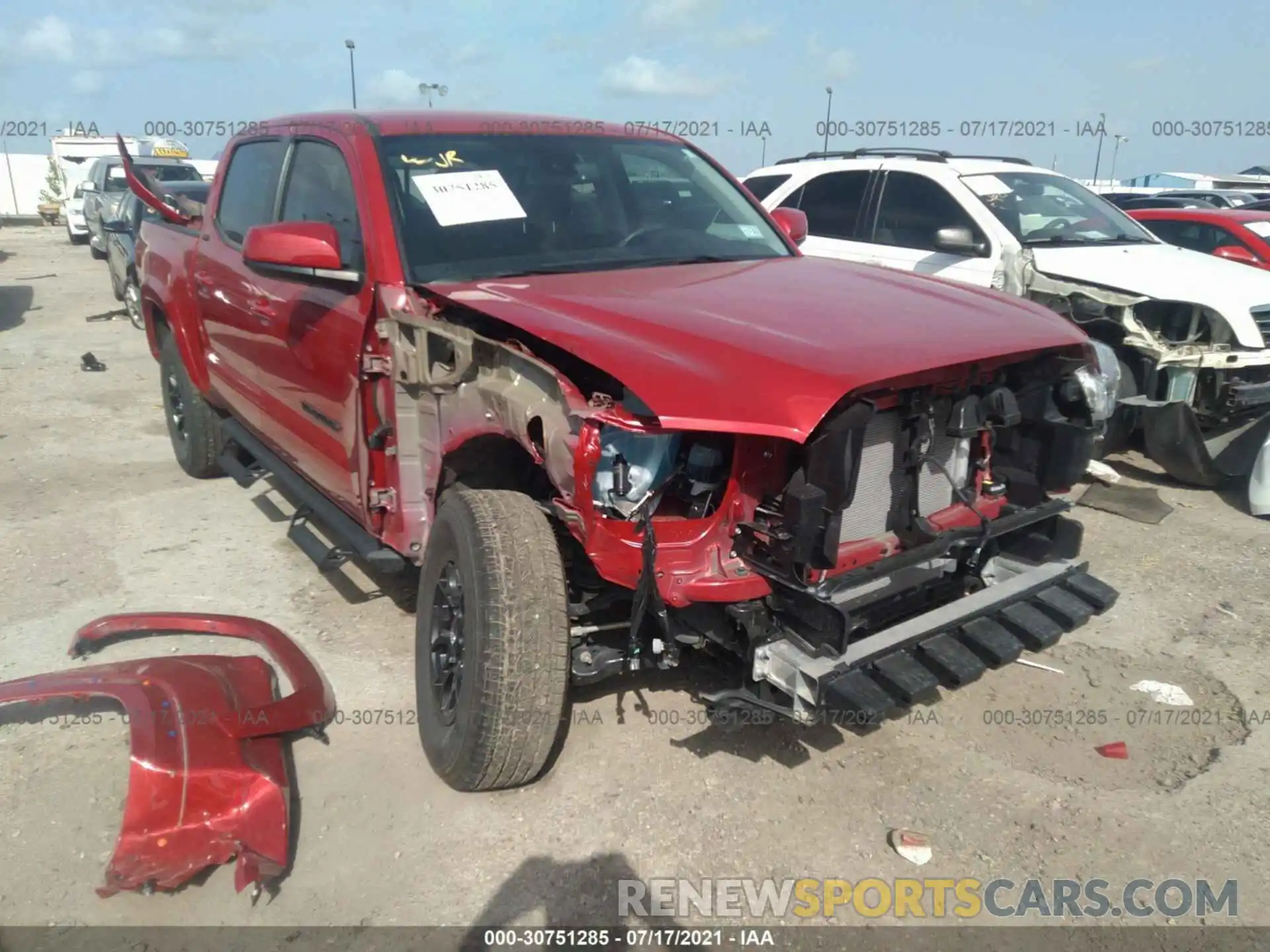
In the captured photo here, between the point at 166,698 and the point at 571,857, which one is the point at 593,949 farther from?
the point at 166,698

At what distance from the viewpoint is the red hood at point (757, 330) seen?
2252mm

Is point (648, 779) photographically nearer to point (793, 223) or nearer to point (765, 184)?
point (793, 223)

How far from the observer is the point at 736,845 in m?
2.75

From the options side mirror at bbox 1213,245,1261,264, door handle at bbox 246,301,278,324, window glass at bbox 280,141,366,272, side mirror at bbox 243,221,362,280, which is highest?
window glass at bbox 280,141,366,272

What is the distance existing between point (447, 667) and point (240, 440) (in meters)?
2.60

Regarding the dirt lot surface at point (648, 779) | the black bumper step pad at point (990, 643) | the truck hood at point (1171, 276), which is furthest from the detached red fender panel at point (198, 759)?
the truck hood at point (1171, 276)

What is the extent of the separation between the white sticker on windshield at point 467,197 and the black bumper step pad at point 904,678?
2.02 meters

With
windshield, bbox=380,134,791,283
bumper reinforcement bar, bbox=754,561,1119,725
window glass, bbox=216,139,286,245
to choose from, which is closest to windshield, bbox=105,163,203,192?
window glass, bbox=216,139,286,245

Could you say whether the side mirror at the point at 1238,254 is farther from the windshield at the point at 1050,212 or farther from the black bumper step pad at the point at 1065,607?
the black bumper step pad at the point at 1065,607

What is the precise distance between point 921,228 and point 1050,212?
0.94 metres

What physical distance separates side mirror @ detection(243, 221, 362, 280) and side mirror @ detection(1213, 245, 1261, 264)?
8.48m

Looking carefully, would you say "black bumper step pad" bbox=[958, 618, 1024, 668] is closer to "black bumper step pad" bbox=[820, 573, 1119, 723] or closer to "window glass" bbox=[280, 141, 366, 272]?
"black bumper step pad" bbox=[820, 573, 1119, 723]

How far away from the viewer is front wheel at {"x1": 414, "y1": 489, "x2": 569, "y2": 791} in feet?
8.64

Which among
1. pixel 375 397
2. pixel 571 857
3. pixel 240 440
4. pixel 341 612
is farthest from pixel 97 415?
pixel 571 857
